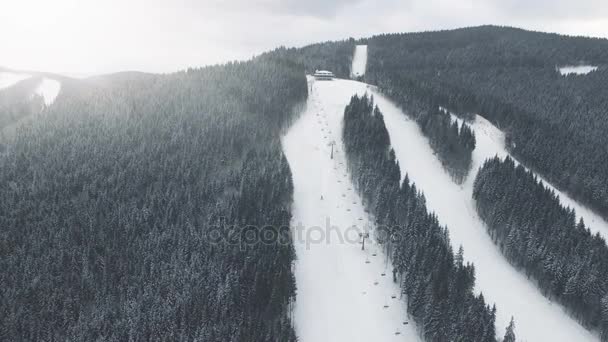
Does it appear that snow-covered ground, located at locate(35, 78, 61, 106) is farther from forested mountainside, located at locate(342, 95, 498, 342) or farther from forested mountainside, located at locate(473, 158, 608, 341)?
forested mountainside, located at locate(473, 158, 608, 341)

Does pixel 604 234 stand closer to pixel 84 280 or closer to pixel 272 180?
pixel 272 180

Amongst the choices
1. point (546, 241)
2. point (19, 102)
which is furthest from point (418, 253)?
point (19, 102)

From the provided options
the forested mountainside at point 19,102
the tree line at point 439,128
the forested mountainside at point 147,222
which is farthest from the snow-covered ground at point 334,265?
the forested mountainside at point 19,102

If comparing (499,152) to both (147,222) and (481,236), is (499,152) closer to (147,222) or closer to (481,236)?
(481,236)

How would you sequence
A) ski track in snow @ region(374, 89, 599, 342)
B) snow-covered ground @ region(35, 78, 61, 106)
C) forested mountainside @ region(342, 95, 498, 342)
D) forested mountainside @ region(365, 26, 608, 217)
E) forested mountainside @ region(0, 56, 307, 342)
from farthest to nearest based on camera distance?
snow-covered ground @ region(35, 78, 61, 106)
forested mountainside @ region(365, 26, 608, 217)
ski track in snow @ region(374, 89, 599, 342)
forested mountainside @ region(342, 95, 498, 342)
forested mountainside @ region(0, 56, 307, 342)

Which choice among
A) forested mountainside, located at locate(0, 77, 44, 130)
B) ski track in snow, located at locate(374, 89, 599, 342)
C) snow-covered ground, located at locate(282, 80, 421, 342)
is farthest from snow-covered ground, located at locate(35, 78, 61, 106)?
ski track in snow, located at locate(374, 89, 599, 342)

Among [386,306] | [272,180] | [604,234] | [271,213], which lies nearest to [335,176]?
[272,180]

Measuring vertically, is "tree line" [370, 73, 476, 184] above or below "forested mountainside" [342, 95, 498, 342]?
above
